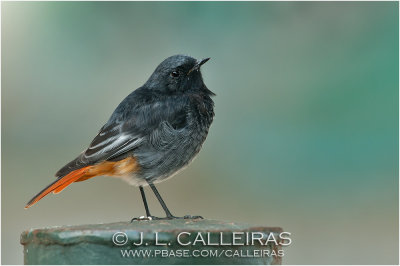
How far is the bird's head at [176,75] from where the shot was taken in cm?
454

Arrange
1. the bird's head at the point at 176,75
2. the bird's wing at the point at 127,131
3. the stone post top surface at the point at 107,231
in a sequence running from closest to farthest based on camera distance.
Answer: the stone post top surface at the point at 107,231 < the bird's wing at the point at 127,131 < the bird's head at the point at 176,75

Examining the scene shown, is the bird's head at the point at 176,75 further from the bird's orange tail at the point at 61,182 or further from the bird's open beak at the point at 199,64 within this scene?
the bird's orange tail at the point at 61,182

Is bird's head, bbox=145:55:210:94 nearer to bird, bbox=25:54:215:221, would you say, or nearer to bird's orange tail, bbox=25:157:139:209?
bird, bbox=25:54:215:221

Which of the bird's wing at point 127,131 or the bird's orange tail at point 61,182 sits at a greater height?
the bird's wing at point 127,131

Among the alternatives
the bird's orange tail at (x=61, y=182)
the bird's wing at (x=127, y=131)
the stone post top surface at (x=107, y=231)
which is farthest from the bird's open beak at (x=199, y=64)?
the stone post top surface at (x=107, y=231)

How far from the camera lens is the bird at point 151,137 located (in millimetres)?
4059

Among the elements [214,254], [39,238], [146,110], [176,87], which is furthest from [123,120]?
[214,254]

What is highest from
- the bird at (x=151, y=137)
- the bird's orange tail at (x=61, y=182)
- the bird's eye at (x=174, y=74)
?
the bird's eye at (x=174, y=74)

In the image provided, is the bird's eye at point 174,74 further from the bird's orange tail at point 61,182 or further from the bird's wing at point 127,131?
the bird's orange tail at point 61,182

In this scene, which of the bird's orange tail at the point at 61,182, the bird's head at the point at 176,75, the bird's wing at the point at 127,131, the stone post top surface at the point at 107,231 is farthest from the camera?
the bird's head at the point at 176,75

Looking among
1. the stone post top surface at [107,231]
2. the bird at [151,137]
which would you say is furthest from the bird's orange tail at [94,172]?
the stone post top surface at [107,231]

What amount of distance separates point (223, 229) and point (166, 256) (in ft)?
1.06

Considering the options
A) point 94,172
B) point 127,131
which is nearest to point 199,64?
point 127,131

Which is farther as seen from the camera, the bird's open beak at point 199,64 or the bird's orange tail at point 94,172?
the bird's open beak at point 199,64
